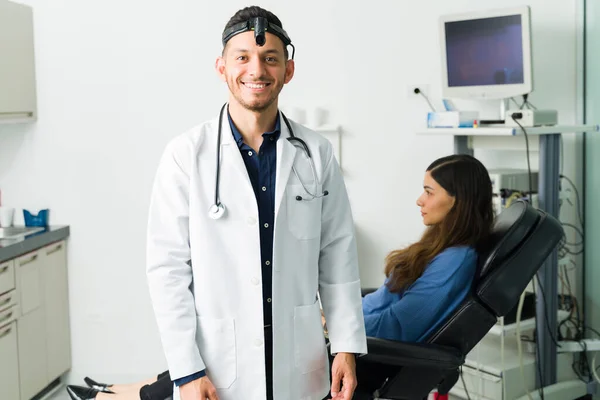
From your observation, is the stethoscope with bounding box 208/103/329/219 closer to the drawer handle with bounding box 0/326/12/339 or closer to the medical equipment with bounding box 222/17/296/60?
the medical equipment with bounding box 222/17/296/60

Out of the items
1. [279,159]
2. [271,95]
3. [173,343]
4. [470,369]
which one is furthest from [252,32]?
[470,369]

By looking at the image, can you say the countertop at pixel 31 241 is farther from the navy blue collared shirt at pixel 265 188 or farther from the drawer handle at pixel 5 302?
the navy blue collared shirt at pixel 265 188

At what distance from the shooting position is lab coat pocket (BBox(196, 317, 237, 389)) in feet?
5.14

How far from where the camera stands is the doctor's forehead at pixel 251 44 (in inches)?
62.6

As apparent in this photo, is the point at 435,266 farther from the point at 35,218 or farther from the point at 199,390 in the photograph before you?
the point at 35,218

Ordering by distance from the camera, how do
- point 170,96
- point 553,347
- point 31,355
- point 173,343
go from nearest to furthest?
point 173,343 → point 553,347 → point 31,355 → point 170,96

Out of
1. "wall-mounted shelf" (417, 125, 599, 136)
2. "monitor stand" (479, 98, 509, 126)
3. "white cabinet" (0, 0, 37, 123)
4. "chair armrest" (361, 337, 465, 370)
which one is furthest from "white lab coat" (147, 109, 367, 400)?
"white cabinet" (0, 0, 37, 123)

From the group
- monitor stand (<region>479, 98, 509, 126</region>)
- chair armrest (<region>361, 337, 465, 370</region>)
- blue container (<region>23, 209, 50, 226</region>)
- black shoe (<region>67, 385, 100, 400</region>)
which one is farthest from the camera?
blue container (<region>23, 209, 50, 226</region>)

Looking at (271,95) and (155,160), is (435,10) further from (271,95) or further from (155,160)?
(271,95)

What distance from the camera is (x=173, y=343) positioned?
60.1 inches

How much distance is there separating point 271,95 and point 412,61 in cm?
197

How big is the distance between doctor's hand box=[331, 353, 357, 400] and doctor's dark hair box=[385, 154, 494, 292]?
2.48 ft

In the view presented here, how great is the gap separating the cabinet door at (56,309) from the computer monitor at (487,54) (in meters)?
1.91

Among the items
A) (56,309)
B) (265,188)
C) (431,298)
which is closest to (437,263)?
(431,298)
